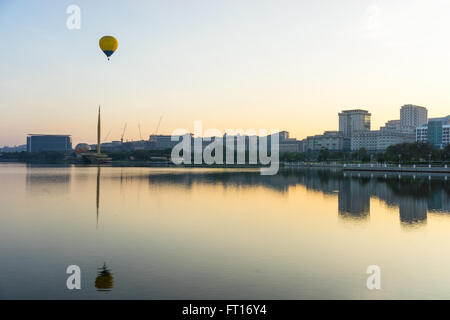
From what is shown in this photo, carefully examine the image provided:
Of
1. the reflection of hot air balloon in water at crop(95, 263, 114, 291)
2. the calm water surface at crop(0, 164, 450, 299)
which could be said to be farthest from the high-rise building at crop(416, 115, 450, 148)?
the reflection of hot air balloon in water at crop(95, 263, 114, 291)

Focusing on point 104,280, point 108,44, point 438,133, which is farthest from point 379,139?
point 104,280

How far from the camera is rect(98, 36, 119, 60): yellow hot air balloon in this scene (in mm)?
37312

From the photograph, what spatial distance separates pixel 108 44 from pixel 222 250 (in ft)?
100

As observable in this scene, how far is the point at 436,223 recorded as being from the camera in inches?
733

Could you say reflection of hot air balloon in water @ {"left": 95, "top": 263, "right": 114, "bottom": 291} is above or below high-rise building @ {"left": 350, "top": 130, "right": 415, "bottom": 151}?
below

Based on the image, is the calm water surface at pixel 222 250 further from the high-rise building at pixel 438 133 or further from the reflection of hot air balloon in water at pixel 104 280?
the high-rise building at pixel 438 133

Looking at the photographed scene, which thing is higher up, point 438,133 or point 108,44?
point 438,133

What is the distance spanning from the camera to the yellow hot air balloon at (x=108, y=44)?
1469 inches

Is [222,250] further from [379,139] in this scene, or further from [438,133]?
[438,133]

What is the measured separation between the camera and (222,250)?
13086 mm

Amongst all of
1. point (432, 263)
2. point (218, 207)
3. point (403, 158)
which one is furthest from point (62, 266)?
point (403, 158)

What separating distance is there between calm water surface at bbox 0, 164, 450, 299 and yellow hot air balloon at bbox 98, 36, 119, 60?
62.6 feet

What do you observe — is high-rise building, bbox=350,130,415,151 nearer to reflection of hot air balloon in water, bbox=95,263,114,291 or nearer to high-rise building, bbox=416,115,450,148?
high-rise building, bbox=416,115,450,148
